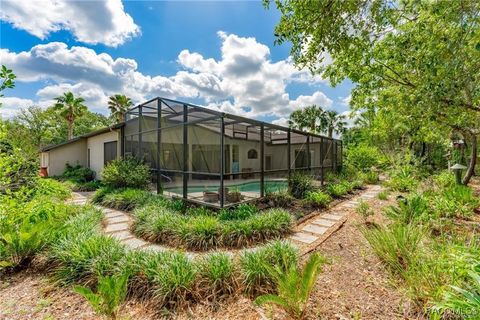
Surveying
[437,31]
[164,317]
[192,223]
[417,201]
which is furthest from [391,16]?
[164,317]

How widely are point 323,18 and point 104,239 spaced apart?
5008 mm

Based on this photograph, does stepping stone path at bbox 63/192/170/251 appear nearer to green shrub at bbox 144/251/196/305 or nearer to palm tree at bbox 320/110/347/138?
green shrub at bbox 144/251/196/305

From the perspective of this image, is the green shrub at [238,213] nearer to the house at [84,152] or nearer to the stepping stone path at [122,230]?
the stepping stone path at [122,230]

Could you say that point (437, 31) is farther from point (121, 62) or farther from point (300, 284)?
point (121, 62)

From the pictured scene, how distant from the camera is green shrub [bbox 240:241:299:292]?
278 cm

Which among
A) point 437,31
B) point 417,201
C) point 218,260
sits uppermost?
point 437,31

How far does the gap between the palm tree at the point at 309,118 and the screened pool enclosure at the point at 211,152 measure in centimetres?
1738

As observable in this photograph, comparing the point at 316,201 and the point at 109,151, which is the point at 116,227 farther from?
the point at 109,151

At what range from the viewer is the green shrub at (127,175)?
8.07 meters

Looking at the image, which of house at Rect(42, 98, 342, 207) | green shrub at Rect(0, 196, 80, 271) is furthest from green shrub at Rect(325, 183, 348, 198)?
green shrub at Rect(0, 196, 80, 271)

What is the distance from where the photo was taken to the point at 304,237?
182 inches

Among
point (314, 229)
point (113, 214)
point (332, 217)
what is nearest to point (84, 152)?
point (113, 214)

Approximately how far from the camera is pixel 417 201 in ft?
16.2

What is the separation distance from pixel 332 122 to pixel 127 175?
79.3ft
